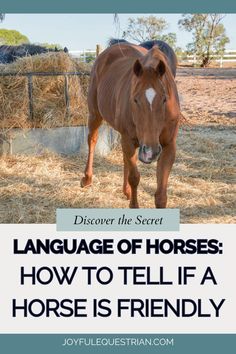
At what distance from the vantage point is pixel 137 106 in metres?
3.20

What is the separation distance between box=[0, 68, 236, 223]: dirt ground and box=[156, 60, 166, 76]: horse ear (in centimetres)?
166

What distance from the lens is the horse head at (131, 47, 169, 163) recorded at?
309 cm

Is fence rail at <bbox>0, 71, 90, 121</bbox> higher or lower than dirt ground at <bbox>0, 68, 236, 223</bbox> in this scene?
higher

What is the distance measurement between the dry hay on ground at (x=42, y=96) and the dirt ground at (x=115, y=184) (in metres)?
0.58

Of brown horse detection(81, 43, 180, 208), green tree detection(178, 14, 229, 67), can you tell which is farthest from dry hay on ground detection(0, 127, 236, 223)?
green tree detection(178, 14, 229, 67)

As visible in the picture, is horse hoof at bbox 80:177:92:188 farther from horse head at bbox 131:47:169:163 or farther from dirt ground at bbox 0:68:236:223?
horse head at bbox 131:47:169:163

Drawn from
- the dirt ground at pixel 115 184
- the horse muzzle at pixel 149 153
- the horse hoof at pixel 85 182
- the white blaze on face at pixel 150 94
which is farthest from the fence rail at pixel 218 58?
the horse muzzle at pixel 149 153

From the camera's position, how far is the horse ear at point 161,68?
10.4 ft

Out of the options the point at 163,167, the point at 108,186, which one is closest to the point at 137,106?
the point at 163,167

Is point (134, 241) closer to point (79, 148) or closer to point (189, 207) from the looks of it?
point (189, 207)

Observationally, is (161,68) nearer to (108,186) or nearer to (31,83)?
(108,186)

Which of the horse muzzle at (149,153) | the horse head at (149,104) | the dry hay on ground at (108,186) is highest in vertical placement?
the horse head at (149,104)

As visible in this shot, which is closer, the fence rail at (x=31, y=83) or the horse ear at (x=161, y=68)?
the horse ear at (x=161, y=68)

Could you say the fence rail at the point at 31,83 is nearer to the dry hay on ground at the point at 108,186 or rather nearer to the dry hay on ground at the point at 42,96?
the dry hay on ground at the point at 42,96
